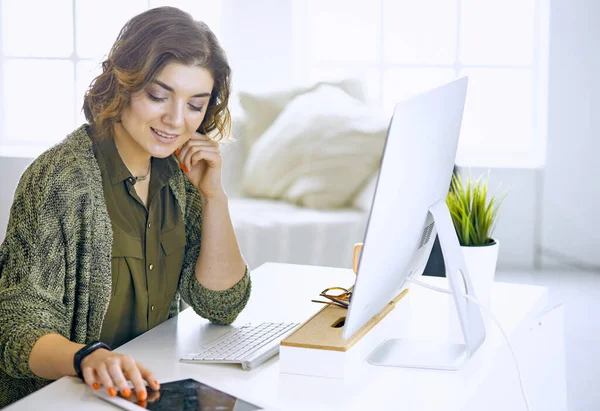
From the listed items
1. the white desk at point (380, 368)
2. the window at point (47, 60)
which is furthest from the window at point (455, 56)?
the white desk at point (380, 368)

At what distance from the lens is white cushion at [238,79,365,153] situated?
3727mm

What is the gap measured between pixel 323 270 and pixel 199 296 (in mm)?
451

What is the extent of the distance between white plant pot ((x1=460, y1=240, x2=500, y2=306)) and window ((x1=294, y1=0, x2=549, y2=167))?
7.12 feet

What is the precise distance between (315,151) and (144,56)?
2.24 metres

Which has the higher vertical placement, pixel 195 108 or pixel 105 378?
pixel 195 108

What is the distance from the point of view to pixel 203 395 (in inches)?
45.1

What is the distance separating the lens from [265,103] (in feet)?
12.3

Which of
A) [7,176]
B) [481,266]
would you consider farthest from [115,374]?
[7,176]

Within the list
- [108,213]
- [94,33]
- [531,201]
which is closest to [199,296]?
[108,213]

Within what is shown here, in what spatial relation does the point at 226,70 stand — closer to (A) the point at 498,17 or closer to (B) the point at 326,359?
(B) the point at 326,359

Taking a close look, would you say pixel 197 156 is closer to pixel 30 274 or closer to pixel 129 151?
pixel 129 151

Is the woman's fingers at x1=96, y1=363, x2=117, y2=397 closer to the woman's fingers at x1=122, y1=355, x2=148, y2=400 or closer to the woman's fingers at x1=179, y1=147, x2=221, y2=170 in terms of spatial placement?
the woman's fingers at x1=122, y1=355, x2=148, y2=400

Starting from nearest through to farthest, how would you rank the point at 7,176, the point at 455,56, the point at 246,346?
the point at 246,346
the point at 455,56
the point at 7,176

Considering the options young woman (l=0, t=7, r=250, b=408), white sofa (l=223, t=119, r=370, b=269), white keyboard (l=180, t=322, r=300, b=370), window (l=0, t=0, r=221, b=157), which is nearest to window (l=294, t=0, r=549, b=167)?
white sofa (l=223, t=119, r=370, b=269)
